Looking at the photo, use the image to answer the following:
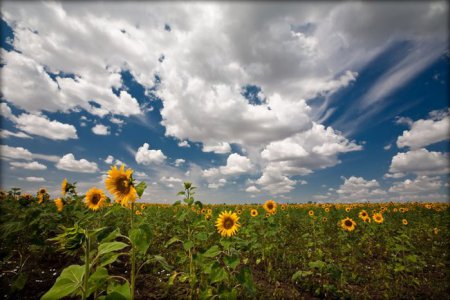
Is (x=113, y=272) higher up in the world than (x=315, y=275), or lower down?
higher up

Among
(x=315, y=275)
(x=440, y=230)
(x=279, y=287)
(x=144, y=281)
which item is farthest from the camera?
(x=440, y=230)

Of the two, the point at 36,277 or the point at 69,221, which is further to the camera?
the point at 69,221

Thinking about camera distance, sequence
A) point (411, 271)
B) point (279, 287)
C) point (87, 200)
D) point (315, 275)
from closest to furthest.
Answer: point (87, 200) < point (279, 287) < point (315, 275) < point (411, 271)

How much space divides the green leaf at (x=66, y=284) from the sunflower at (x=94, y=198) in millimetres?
1750

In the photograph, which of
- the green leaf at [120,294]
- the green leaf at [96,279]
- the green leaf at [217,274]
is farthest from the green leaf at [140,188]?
the green leaf at [217,274]

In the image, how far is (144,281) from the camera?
4598 mm

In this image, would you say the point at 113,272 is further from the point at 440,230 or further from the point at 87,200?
the point at 440,230

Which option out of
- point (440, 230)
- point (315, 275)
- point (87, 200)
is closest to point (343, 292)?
point (315, 275)

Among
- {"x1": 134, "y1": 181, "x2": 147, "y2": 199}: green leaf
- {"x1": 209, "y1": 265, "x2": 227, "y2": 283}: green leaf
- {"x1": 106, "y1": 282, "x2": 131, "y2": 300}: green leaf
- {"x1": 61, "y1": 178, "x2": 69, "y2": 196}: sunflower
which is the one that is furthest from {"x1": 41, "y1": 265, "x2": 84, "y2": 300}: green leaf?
{"x1": 61, "y1": 178, "x2": 69, "y2": 196}: sunflower

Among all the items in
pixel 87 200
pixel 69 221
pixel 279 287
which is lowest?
pixel 279 287

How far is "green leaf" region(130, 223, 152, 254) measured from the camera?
228 cm

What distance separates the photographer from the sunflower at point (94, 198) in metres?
4.02

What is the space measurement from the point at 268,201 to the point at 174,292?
4.70 meters

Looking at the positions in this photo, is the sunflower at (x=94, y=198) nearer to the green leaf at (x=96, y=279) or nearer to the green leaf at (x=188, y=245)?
the green leaf at (x=188, y=245)
